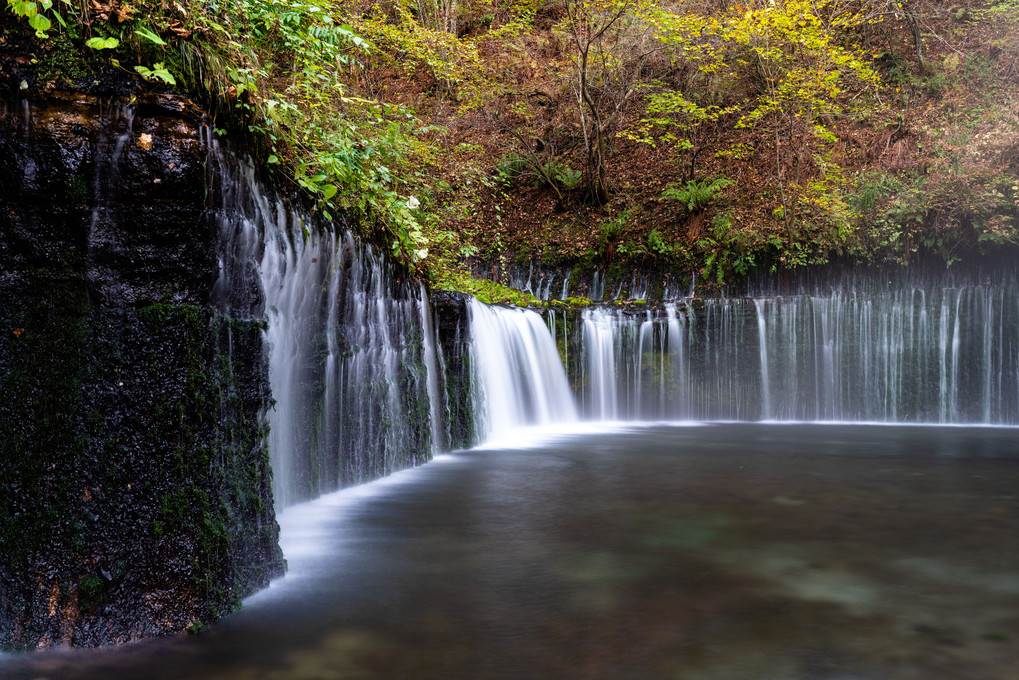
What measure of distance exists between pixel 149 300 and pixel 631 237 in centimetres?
1509

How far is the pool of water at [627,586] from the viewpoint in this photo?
306cm

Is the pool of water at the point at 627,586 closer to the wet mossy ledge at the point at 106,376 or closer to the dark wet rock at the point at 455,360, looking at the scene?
the wet mossy ledge at the point at 106,376

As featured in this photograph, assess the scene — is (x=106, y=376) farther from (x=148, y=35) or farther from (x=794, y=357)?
(x=794, y=357)

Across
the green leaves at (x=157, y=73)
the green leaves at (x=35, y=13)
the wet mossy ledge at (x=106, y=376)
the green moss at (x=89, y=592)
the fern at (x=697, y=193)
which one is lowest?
the green moss at (x=89, y=592)

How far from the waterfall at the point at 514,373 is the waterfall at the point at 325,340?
2.00 m

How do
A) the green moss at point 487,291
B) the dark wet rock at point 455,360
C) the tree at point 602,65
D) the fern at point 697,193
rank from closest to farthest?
the dark wet rock at point 455,360 < the green moss at point 487,291 < the fern at point 697,193 < the tree at point 602,65

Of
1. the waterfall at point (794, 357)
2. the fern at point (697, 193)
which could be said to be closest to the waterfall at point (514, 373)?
the waterfall at point (794, 357)

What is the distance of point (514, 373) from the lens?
40.7ft

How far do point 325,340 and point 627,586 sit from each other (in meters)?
3.53

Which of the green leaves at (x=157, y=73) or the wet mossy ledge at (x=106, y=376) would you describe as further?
the green leaves at (x=157, y=73)

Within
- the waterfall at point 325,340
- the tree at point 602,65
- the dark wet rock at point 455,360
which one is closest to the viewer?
the waterfall at point 325,340

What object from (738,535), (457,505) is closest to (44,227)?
(457,505)

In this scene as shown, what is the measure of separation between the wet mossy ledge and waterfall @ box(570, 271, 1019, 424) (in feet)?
38.1

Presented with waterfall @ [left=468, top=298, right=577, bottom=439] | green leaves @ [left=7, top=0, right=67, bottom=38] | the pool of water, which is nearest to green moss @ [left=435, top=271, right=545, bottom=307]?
waterfall @ [left=468, top=298, right=577, bottom=439]
